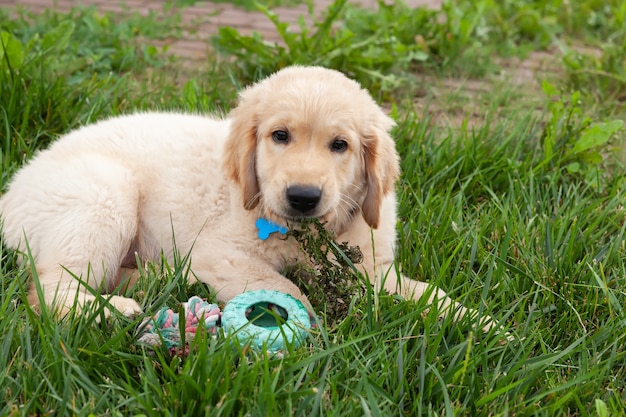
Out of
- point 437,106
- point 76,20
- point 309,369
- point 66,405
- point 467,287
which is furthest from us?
point 76,20

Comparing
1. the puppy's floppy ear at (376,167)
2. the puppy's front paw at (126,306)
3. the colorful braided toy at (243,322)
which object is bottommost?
the puppy's front paw at (126,306)

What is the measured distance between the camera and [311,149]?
279 centimetres

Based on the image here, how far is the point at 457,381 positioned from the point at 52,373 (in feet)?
4.15

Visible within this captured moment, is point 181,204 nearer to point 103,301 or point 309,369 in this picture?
point 103,301

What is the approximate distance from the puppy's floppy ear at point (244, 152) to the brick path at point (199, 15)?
264 cm

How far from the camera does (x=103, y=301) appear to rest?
2365 mm

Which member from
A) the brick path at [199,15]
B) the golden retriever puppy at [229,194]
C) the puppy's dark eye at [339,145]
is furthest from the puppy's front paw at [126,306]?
the brick path at [199,15]

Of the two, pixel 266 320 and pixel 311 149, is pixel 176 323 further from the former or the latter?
pixel 311 149

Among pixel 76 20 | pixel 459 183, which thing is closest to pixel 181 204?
pixel 459 183

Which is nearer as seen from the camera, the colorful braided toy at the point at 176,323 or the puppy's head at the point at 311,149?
the colorful braided toy at the point at 176,323

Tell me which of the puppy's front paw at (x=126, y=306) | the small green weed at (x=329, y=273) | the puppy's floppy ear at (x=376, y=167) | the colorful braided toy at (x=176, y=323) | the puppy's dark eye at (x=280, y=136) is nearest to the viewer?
the colorful braided toy at (x=176, y=323)

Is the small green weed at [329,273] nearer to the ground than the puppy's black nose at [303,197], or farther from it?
nearer to the ground

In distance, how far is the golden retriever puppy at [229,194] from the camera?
2781mm

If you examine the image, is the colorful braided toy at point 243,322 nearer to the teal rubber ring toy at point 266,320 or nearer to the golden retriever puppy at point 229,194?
the teal rubber ring toy at point 266,320
